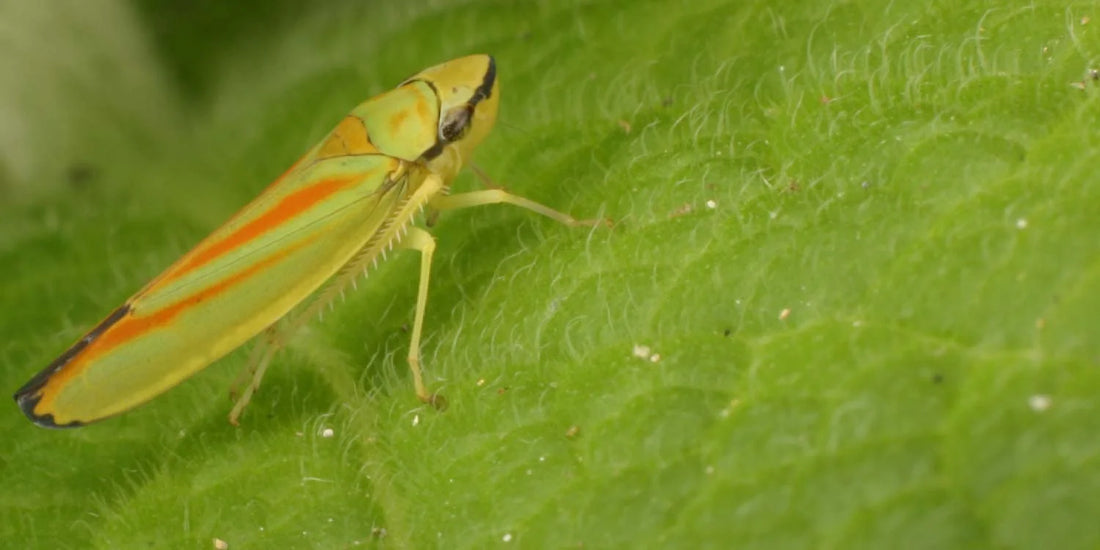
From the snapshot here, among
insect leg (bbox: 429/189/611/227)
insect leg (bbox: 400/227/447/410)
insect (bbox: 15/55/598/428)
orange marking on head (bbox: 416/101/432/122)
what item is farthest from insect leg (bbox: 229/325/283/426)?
orange marking on head (bbox: 416/101/432/122)

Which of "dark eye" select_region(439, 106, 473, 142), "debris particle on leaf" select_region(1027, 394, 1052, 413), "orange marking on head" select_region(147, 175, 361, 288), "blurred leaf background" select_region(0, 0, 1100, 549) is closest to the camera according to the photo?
"debris particle on leaf" select_region(1027, 394, 1052, 413)

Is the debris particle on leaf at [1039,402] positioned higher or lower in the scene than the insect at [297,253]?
lower

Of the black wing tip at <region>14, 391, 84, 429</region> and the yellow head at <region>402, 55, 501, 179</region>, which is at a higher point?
the yellow head at <region>402, 55, 501, 179</region>

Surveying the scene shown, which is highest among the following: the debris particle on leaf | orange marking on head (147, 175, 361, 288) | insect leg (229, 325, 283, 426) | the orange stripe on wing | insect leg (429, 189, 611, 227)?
orange marking on head (147, 175, 361, 288)

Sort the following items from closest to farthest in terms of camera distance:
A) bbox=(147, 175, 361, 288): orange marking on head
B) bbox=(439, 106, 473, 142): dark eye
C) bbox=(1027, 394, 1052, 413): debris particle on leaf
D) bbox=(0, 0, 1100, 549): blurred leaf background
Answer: bbox=(1027, 394, 1052, 413): debris particle on leaf → bbox=(0, 0, 1100, 549): blurred leaf background → bbox=(147, 175, 361, 288): orange marking on head → bbox=(439, 106, 473, 142): dark eye

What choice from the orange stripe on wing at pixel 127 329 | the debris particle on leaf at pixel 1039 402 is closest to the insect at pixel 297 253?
the orange stripe on wing at pixel 127 329

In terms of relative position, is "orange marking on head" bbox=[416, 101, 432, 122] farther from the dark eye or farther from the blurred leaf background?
the blurred leaf background

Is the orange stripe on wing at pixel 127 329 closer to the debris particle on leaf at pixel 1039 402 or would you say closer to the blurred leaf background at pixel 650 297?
the blurred leaf background at pixel 650 297
